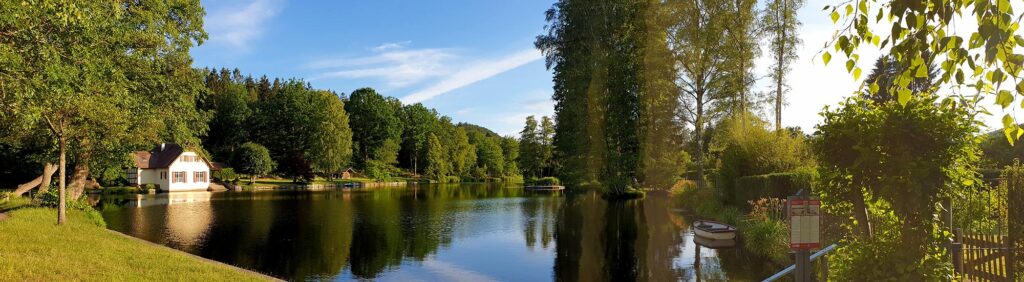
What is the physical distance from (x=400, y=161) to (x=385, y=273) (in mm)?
86122

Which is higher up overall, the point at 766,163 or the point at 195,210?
the point at 766,163

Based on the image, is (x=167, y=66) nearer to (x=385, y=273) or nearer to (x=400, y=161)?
(x=385, y=273)

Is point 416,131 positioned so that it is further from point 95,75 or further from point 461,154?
point 95,75

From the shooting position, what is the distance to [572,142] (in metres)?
42.6

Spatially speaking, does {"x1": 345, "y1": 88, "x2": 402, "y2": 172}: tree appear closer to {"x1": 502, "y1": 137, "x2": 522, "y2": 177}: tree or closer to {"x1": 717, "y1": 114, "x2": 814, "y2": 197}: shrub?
{"x1": 502, "y1": 137, "x2": 522, "y2": 177}: tree

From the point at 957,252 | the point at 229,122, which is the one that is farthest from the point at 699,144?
the point at 229,122

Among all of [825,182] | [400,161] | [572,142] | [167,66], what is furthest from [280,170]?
[825,182]

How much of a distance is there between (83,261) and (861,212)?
12.6 metres

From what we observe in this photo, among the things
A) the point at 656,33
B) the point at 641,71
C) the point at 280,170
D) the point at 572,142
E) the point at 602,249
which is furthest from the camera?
the point at 280,170

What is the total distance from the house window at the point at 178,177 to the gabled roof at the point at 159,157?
116cm

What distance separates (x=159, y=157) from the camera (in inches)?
2090

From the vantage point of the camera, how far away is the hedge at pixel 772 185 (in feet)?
56.3

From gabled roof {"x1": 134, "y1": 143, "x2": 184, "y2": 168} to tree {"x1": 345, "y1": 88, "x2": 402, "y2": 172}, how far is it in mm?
31673

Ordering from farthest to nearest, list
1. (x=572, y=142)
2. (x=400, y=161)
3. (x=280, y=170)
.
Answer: (x=400, y=161), (x=280, y=170), (x=572, y=142)
